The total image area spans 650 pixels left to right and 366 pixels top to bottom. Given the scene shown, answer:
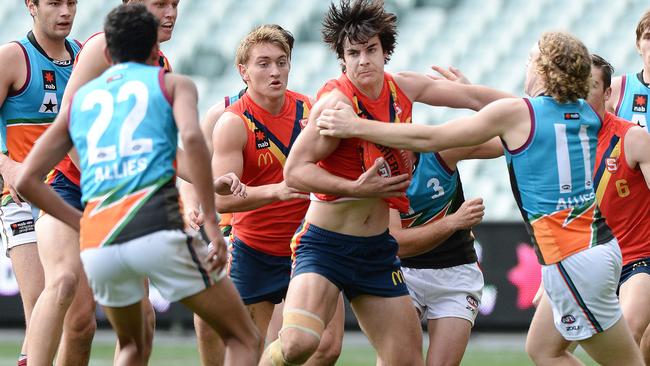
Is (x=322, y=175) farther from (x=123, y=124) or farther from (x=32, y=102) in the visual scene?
(x=32, y=102)

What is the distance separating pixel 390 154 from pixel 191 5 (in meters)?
12.1

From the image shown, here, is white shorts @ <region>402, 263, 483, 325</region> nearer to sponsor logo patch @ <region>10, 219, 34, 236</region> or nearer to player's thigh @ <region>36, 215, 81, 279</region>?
player's thigh @ <region>36, 215, 81, 279</region>

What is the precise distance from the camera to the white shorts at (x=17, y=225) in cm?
750

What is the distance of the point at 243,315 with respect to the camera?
19.1 ft

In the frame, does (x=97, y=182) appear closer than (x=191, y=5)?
Yes

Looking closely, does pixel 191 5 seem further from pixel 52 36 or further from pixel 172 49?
pixel 52 36

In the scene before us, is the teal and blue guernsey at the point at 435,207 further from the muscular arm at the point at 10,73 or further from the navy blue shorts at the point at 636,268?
the muscular arm at the point at 10,73

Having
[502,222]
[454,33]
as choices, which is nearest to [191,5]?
[454,33]

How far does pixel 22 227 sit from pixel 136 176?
2.36 metres

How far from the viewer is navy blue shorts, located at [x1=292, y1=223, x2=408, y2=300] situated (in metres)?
6.64

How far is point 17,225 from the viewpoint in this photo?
24.7ft

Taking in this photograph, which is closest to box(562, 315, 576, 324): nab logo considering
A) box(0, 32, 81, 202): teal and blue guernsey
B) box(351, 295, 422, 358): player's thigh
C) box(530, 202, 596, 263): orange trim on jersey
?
box(530, 202, 596, 263): orange trim on jersey

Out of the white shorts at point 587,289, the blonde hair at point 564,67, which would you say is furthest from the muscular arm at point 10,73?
the white shorts at point 587,289

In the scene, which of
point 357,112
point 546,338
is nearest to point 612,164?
point 546,338
